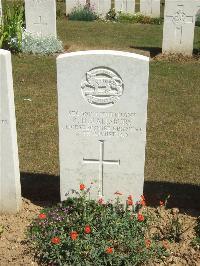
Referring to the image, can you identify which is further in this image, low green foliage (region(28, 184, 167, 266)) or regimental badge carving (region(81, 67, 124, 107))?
regimental badge carving (region(81, 67, 124, 107))

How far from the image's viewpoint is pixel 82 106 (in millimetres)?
4547

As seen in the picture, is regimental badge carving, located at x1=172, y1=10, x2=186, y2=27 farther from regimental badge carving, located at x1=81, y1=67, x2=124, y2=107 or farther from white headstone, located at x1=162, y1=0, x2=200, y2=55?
regimental badge carving, located at x1=81, y1=67, x2=124, y2=107

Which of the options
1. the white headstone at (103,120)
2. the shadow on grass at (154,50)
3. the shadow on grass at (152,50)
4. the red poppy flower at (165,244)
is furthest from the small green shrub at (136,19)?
the red poppy flower at (165,244)

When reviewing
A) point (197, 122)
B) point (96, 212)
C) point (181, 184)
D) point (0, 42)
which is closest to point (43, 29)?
point (0, 42)

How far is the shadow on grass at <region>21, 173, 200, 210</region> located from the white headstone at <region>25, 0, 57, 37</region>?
7.29m

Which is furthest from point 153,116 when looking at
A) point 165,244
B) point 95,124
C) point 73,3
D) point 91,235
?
point 73,3

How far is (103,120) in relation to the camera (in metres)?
4.60

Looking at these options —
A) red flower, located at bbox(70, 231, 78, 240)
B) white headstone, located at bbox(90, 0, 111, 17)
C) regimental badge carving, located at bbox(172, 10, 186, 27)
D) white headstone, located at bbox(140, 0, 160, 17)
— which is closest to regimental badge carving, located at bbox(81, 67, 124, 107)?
red flower, located at bbox(70, 231, 78, 240)

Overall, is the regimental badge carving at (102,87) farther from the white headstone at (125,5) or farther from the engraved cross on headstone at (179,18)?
the white headstone at (125,5)

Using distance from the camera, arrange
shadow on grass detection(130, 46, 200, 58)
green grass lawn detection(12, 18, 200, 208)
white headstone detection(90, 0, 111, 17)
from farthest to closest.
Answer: white headstone detection(90, 0, 111, 17) < shadow on grass detection(130, 46, 200, 58) < green grass lawn detection(12, 18, 200, 208)

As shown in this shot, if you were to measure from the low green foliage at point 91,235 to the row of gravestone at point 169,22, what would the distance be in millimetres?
8417

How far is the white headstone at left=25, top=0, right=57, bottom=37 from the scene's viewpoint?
12.2 meters

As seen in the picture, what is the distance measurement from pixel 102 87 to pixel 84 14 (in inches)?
564

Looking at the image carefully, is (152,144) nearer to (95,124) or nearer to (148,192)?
(148,192)
